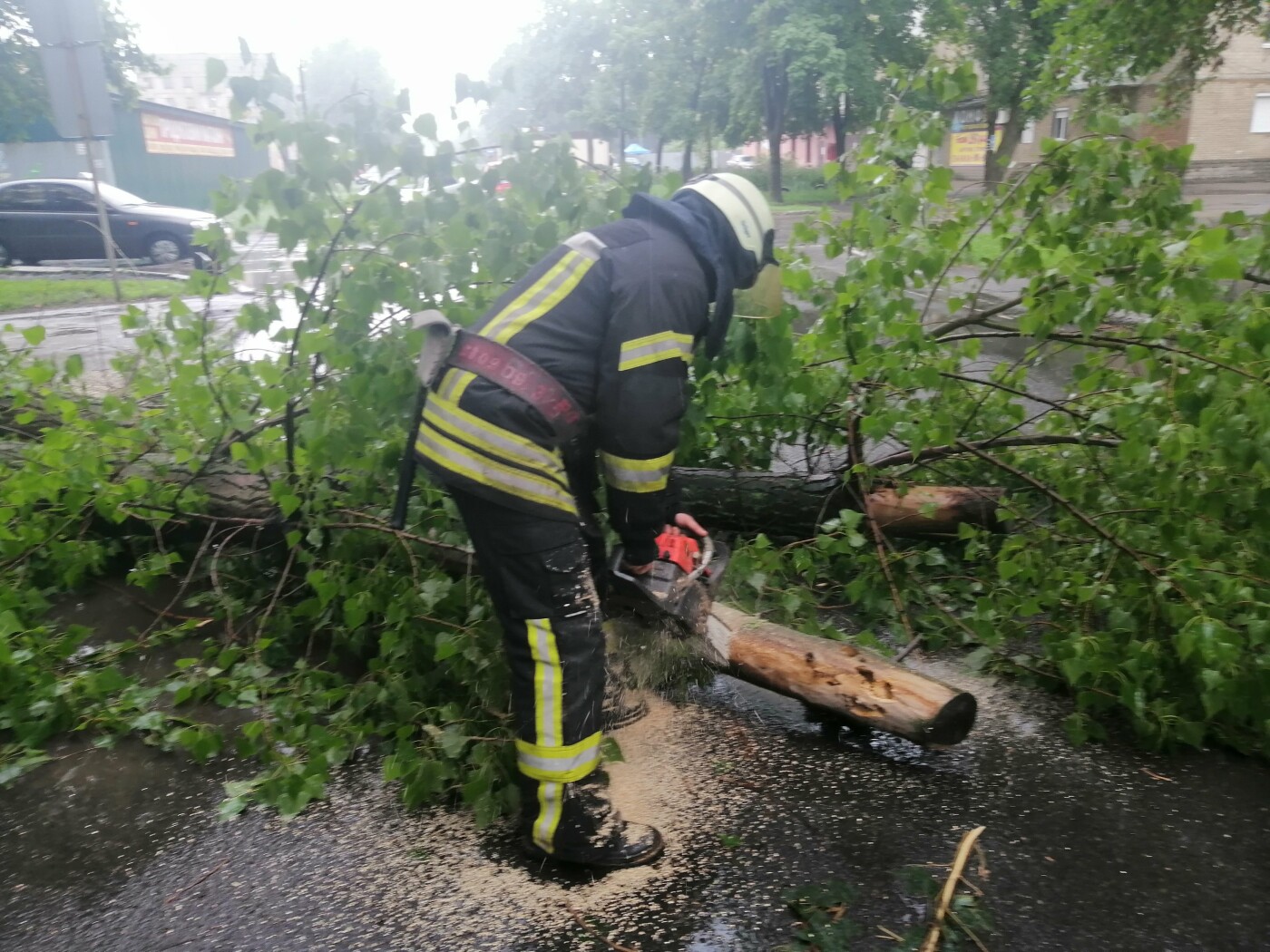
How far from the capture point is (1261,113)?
25.7m

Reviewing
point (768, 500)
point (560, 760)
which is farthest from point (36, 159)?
point (560, 760)

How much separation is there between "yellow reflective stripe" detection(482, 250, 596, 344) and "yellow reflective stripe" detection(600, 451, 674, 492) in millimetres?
371

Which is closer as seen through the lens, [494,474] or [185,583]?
[494,474]

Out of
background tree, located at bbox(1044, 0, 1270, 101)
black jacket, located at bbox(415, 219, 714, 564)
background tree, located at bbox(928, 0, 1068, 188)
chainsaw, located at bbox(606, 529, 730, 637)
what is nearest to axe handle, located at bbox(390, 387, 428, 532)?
black jacket, located at bbox(415, 219, 714, 564)

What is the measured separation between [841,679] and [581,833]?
33.4 inches

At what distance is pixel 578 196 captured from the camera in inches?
116

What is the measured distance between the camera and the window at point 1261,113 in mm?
25562

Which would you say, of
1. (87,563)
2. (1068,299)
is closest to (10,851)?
(87,563)

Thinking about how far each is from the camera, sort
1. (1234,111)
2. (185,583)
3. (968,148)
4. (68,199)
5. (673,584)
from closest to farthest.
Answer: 1. (673,584)
2. (185,583)
3. (68,199)
4. (1234,111)
5. (968,148)

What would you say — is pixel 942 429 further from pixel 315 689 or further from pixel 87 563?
pixel 87 563

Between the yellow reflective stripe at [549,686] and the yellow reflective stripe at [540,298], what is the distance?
681 mm

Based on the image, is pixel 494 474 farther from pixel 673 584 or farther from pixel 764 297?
pixel 764 297

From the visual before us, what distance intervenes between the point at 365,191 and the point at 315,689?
151 centimetres

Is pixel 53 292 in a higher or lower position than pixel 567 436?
lower
